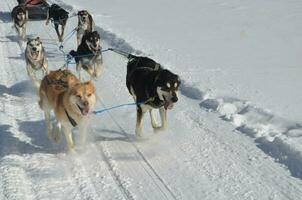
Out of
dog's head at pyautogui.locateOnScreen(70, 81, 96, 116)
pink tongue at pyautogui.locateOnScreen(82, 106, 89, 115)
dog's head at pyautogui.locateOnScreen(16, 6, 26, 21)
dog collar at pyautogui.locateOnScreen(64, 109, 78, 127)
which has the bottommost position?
dog's head at pyautogui.locateOnScreen(16, 6, 26, 21)

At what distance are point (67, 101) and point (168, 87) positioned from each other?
3.28ft

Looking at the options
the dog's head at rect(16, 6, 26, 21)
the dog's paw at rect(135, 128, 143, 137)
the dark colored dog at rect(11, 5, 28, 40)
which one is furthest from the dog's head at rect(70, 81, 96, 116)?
the dog's head at rect(16, 6, 26, 21)

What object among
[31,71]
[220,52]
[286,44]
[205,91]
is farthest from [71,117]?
[286,44]

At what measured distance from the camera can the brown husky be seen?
4508mm

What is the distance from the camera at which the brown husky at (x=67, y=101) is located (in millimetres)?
4508

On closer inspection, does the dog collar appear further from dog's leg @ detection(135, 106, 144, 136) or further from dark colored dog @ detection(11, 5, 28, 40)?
dark colored dog @ detection(11, 5, 28, 40)

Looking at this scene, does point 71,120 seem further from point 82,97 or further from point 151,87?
point 151,87

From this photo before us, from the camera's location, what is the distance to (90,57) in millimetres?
7891

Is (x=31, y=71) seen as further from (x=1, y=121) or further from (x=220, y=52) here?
(x=220, y=52)

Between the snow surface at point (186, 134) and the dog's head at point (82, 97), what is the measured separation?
557 mm

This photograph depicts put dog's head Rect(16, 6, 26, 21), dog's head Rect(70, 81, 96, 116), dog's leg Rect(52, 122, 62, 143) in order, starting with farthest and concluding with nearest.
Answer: dog's head Rect(16, 6, 26, 21) → dog's leg Rect(52, 122, 62, 143) → dog's head Rect(70, 81, 96, 116)

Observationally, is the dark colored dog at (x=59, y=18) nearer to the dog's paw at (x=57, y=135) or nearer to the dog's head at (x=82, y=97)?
the dog's paw at (x=57, y=135)

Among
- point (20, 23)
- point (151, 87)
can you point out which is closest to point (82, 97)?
point (151, 87)

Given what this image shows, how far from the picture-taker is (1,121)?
5.71 m
